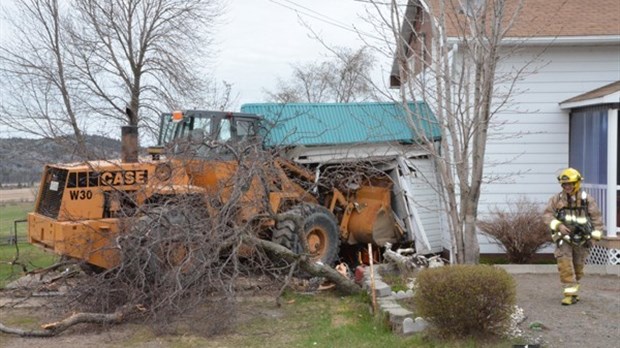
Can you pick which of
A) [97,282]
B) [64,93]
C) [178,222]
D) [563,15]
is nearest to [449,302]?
[178,222]

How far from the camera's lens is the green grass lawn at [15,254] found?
12.0 m

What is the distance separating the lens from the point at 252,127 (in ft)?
38.7

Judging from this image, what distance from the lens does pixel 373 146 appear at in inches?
529

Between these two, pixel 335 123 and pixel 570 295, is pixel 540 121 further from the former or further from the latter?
pixel 570 295

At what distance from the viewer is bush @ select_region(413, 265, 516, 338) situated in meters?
6.59

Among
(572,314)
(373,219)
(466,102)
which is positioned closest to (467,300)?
(572,314)

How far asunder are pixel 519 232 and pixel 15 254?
1086 cm

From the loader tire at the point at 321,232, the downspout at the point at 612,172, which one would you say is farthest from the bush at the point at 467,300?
the downspout at the point at 612,172

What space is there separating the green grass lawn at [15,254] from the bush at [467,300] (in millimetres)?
6974

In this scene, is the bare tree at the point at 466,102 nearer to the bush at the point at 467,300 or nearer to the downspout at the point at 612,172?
the bush at the point at 467,300

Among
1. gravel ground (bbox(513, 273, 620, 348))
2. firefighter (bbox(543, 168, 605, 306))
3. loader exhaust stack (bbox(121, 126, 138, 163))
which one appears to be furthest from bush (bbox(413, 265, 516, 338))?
loader exhaust stack (bbox(121, 126, 138, 163))

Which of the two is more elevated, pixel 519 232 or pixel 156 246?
pixel 156 246

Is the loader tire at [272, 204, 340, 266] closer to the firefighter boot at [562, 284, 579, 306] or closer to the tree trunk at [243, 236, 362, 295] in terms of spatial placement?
the tree trunk at [243, 236, 362, 295]

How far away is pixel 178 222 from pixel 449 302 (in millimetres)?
3653
